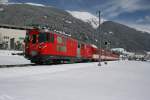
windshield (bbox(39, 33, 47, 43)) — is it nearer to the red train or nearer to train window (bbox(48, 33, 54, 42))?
the red train

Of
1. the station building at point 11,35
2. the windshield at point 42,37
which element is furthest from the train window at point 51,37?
the station building at point 11,35

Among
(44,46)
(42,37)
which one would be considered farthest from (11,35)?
(44,46)

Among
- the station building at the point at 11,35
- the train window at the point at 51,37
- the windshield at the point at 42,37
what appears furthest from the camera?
the station building at the point at 11,35

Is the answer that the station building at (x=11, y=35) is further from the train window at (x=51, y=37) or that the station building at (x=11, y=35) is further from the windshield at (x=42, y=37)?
the windshield at (x=42, y=37)

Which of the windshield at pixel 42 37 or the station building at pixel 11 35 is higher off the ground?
the station building at pixel 11 35

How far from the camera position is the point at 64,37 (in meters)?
37.2

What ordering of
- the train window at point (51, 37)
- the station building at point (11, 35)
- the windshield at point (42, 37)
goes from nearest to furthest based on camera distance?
the windshield at point (42, 37) < the train window at point (51, 37) < the station building at point (11, 35)

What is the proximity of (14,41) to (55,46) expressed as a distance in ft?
→ 345

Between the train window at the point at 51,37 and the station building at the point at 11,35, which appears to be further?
the station building at the point at 11,35

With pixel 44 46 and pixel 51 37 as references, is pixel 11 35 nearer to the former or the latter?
pixel 51 37

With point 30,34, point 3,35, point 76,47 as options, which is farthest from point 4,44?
point 30,34

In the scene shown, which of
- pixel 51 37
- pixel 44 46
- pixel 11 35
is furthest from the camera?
pixel 11 35

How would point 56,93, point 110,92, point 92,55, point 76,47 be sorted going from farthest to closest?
point 92,55 < point 76,47 < point 110,92 < point 56,93

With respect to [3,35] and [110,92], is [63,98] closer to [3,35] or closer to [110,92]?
[110,92]
